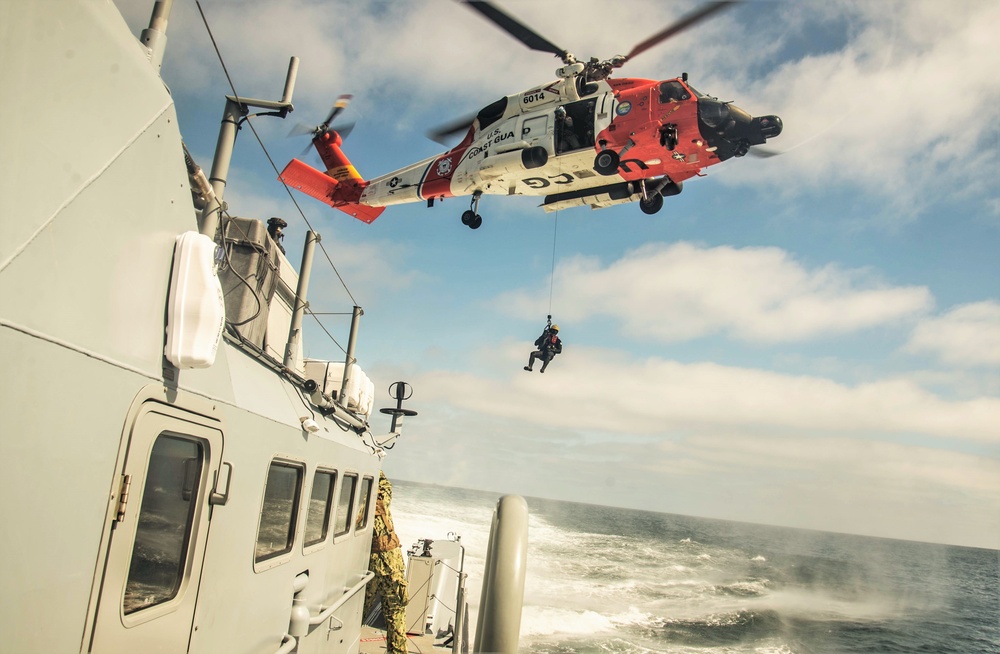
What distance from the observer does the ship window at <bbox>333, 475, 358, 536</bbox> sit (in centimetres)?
578

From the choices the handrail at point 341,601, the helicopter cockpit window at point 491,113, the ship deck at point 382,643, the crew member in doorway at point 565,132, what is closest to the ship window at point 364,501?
the handrail at point 341,601

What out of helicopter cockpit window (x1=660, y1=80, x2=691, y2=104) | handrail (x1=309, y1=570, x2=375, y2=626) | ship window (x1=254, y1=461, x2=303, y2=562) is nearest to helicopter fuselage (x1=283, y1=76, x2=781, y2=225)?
helicopter cockpit window (x1=660, y1=80, x2=691, y2=104)

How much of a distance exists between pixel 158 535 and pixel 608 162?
408 inches

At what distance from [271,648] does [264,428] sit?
1.46m

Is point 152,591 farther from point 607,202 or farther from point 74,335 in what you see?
point 607,202

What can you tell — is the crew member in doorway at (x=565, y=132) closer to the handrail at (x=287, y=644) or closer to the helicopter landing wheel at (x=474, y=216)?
the helicopter landing wheel at (x=474, y=216)

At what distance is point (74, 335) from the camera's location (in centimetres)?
191

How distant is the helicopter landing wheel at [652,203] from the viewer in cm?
1237

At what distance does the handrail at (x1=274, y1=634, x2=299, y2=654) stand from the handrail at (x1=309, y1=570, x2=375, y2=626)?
47 cm

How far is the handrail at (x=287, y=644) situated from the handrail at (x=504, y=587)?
266 cm

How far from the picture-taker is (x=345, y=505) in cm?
605

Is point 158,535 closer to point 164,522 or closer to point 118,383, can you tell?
point 164,522

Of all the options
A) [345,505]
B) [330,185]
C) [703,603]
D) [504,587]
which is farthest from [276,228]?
[703,603]

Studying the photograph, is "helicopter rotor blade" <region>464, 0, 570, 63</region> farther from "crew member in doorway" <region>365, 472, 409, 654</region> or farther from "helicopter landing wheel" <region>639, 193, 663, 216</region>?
"crew member in doorway" <region>365, 472, 409, 654</region>
